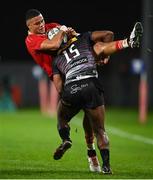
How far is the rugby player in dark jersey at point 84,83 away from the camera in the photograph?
12172mm

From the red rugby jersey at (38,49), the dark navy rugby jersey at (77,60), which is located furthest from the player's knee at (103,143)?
the red rugby jersey at (38,49)

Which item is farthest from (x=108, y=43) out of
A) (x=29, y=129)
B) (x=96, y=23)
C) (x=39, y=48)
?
(x=96, y=23)

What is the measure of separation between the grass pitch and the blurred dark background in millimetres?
30679

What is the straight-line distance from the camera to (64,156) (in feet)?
51.7

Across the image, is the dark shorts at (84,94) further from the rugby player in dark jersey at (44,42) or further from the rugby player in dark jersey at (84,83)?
the rugby player in dark jersey at (44,42)

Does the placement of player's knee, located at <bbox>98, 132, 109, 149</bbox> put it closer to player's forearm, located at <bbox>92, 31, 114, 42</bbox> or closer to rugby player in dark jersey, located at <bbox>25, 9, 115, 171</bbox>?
rugby player in dark jersey, located at <bbox>25, 9, 115, 171</bbox>

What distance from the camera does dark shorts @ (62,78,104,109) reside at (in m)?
12.2

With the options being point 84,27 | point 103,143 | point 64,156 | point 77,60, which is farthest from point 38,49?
point 84,27

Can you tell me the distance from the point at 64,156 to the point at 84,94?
384 cm

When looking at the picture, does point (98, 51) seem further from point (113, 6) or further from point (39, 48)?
point (113, 6)

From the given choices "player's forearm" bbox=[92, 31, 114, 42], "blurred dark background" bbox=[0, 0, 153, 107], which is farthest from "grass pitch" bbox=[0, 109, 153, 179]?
"blurred dark background" bbox=[0, 0, 153, 107]

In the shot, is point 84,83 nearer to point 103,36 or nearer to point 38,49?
point 103,36

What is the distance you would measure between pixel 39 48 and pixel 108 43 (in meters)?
1.14

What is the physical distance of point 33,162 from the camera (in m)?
14.2
